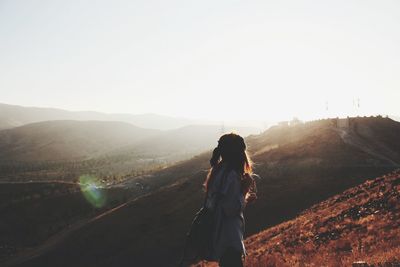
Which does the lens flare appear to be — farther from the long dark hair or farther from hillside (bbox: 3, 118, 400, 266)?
the long dark hair

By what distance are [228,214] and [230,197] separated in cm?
24

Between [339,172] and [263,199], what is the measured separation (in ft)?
28.7

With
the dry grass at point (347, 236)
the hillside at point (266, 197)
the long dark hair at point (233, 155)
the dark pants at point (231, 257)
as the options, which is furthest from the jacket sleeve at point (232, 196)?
the hillside at point (266, 197)

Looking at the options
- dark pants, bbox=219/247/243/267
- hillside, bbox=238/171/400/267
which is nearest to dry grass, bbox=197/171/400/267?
hillside, bbox=238/171/400/267

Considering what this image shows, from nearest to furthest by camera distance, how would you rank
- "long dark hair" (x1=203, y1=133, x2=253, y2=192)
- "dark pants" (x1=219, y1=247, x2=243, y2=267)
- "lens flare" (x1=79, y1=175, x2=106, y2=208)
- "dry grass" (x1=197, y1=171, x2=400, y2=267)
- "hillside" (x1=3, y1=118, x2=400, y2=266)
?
"dark pants" (x1=219, y1=247, x2=243, y2=267) → "long dark hair" (x1=203, y1=133, x2=253, y2=192) → "dry grass" (x1=197, y1=171, x2=400, y2=267) → "hillside" (x1=3, y1=118, x2=400, y2=266) → "lens flare" (x1=79, y1=175, x2=106, y2=208)

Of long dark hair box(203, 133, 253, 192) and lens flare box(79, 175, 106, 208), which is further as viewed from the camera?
lens flare box(79, 175, 106, 208)

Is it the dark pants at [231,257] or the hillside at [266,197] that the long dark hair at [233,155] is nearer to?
the dark pants at [231,257]

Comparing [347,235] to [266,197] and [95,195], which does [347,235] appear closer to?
[266,197]

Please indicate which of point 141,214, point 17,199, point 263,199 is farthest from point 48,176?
point 263,199

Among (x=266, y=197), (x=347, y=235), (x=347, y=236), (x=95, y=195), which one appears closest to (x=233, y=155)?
(x=347, y=236)

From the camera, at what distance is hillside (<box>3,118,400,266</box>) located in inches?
1699

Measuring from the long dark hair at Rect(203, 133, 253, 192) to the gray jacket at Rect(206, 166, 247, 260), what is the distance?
0.13 m

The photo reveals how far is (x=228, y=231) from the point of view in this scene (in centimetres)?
644

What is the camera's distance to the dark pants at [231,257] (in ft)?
20.9
